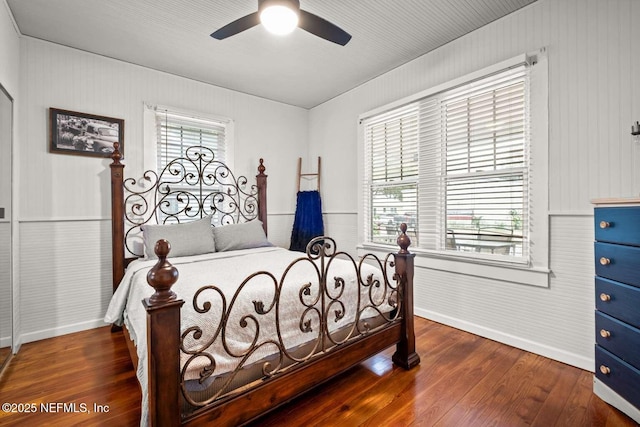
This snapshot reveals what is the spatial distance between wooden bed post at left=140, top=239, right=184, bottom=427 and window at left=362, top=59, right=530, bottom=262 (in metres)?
2.41

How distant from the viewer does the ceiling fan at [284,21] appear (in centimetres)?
180

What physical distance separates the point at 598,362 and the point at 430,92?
2388 millimetres

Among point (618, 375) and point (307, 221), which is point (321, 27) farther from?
point (618, 375)

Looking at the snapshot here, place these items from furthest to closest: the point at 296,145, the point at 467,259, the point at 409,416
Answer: the point at 296,145 → the point at 467,259 → the point at 409,416

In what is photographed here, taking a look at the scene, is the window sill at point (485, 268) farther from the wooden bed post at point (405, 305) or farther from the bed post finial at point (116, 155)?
the bed post finial at point (116, 155)

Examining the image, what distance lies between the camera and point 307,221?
4.09 m

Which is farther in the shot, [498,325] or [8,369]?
[498,325]

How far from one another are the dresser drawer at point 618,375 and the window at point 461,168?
2.65 ft

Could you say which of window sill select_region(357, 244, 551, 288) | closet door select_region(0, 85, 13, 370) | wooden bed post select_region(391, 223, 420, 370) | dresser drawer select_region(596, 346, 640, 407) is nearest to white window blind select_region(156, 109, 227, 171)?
closet door select_region(0, 85, 13, 370)

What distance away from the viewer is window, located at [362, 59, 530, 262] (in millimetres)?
2400

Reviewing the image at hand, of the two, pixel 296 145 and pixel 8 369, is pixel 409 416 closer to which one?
pixel 8 369

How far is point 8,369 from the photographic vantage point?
82.4 inches

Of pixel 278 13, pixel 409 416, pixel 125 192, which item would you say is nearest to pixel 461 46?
pixel 278 13

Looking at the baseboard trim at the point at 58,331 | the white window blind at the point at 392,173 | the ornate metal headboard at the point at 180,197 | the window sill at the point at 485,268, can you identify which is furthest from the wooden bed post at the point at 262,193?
the baseboard trim at the point at 58,331
